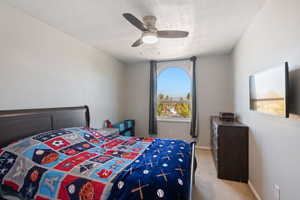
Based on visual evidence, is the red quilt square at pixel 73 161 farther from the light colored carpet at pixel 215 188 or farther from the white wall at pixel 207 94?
the white wall at pixel 207 94

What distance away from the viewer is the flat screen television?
3.96 ft

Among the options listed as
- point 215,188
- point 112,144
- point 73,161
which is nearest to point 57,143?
point 73,161

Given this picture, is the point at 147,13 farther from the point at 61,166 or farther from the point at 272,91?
the point at 61,166

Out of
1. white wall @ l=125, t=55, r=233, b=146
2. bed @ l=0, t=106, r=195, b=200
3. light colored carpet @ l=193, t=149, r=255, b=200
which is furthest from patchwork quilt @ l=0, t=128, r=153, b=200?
white wall @ l=125, t=55, r=233, b=146

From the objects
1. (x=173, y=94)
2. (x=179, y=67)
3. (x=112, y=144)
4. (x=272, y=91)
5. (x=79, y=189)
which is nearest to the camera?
(x=79, y=189)

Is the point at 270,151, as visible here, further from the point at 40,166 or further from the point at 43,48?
the point at 43,48

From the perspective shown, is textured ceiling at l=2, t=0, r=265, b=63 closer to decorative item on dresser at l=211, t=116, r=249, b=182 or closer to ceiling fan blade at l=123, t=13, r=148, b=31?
ceiling fan blade at l=123, t=13, r=148, b=31

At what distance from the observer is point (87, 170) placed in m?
1.24

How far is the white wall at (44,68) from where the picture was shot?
67.7 inches

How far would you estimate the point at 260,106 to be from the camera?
1.65m

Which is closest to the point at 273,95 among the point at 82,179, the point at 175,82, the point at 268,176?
the point at 268,176

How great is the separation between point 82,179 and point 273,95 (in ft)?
6.36

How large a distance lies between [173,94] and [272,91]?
9.54 ft

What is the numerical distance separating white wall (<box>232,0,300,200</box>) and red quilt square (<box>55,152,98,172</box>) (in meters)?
1.93
